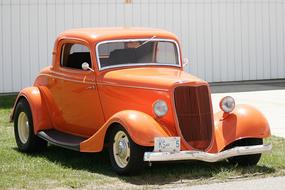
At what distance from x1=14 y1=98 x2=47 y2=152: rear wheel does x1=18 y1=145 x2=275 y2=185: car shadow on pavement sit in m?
0.32

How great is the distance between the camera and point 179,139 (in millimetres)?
8758

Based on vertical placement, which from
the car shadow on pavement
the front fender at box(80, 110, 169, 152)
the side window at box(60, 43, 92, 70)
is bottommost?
the car shadow on pavement

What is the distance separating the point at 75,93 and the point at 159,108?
65.7 inches

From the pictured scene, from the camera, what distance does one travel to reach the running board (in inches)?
386

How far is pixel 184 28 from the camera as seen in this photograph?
2058 cm

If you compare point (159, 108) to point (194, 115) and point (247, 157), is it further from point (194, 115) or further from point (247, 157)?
point (247, 157)

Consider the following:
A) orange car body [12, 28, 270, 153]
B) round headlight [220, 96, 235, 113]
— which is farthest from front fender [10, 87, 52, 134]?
round headlight [220, 96, 235, 113]

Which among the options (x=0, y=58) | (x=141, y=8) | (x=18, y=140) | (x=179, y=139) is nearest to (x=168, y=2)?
(x=141, y=8)

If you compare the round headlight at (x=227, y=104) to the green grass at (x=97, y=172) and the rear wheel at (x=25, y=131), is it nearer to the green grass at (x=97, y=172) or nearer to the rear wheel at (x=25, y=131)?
the green grass at (x=97, y=172)

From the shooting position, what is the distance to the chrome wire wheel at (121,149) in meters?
8.95

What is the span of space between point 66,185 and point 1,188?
72cm

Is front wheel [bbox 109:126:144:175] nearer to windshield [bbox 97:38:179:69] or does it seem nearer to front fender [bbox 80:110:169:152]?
front fender [bbox 80:110:169:152]

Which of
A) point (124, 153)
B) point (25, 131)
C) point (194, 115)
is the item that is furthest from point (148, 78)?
point (25, 131)

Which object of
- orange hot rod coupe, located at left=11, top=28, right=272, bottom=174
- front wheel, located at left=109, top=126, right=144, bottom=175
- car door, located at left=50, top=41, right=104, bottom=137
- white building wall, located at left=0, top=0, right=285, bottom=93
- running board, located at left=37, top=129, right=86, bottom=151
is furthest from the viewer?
white building wall, located at left=0, top=0, right=285, bottom=93
